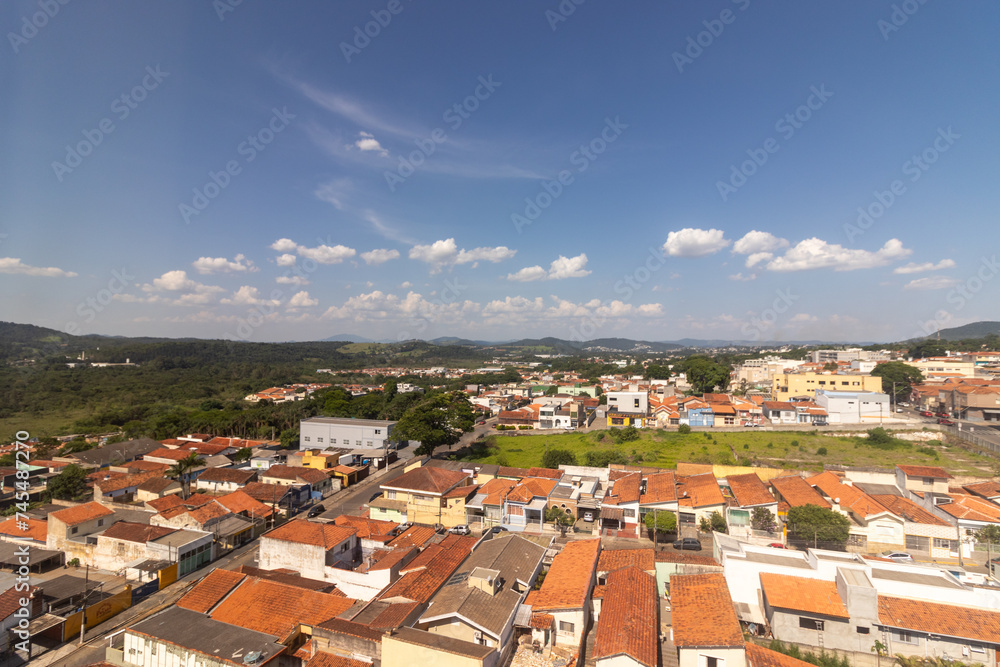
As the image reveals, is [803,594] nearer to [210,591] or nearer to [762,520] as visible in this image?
[762,520]

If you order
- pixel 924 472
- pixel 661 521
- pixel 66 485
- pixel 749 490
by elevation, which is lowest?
pixel 661 521

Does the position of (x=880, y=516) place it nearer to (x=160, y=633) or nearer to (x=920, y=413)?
(x=160, y=633)

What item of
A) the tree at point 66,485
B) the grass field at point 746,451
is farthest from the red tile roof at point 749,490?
the tree at point 66,485

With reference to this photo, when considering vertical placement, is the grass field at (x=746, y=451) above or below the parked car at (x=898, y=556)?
above

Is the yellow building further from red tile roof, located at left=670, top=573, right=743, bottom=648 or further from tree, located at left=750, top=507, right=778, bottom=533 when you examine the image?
red tile roof, located at left=670, top=573, right=743, bottom=648

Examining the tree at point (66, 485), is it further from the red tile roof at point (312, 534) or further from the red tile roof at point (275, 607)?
the red tile roof at point (275, 607)

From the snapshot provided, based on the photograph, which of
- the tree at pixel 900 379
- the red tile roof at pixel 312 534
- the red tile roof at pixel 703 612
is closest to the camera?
the red tile roof at pixel 703 612

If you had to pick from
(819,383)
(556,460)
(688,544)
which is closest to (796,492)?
(688,544)
